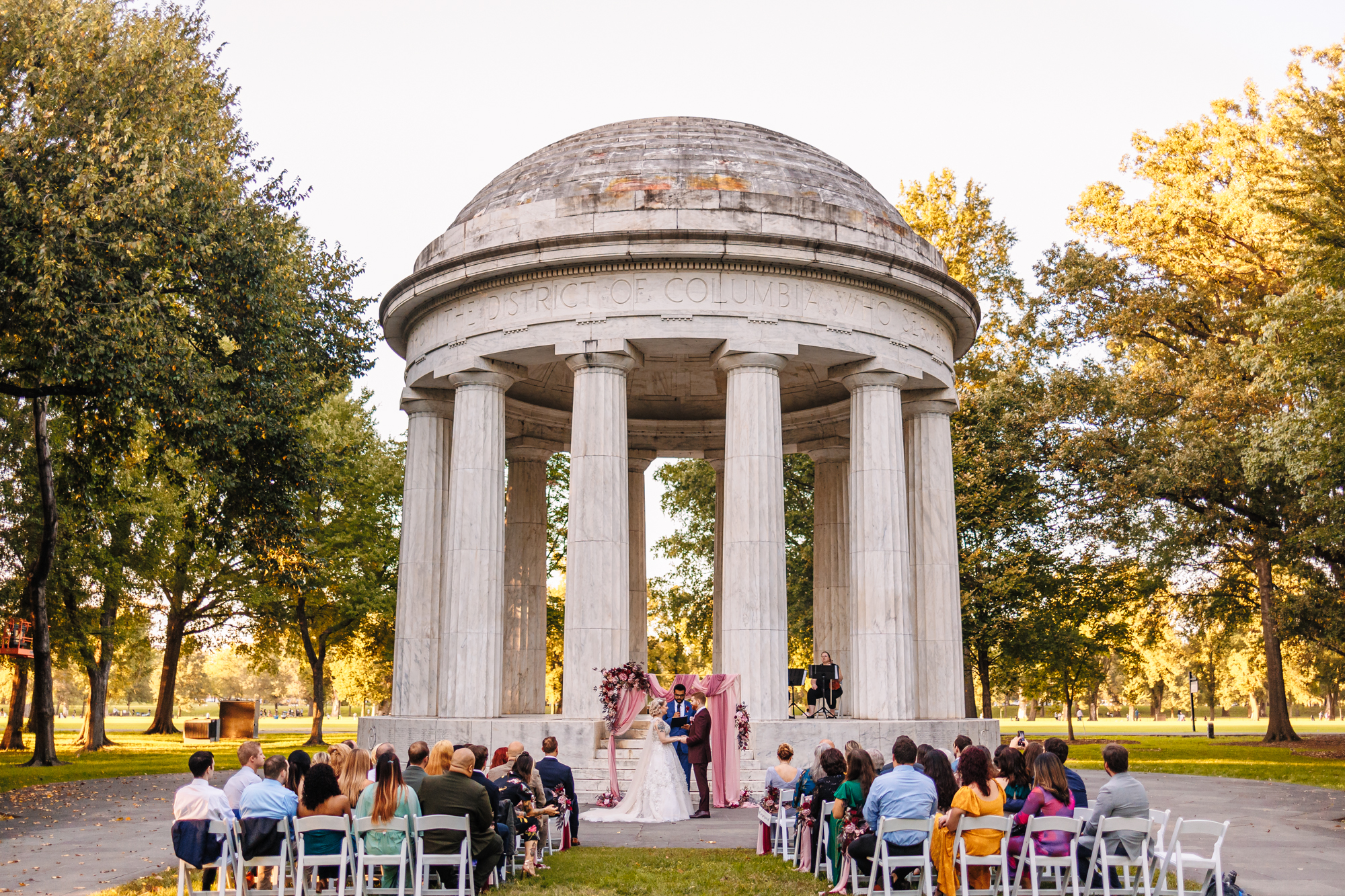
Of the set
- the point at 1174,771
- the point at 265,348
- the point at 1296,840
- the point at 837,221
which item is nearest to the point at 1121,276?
the point at 1174,771

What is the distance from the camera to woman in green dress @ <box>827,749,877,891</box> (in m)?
14.5

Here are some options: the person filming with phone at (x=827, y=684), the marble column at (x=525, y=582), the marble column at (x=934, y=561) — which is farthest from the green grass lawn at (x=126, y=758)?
the marble column at (x=934, y=561)

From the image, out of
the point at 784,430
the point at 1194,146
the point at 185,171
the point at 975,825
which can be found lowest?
the point at 975,825

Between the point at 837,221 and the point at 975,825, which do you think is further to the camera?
the point at 837,221

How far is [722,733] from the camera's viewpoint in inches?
973

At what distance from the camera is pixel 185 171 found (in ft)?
83.4

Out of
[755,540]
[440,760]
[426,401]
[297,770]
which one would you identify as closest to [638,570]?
[426,401]

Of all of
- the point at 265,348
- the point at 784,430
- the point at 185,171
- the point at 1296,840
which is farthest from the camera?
the point at 784,430

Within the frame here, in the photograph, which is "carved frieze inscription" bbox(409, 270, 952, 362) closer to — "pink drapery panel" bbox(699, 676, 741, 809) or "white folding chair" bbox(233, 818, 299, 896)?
"pink drapery panel" bbox(699, 676, 741, 809)

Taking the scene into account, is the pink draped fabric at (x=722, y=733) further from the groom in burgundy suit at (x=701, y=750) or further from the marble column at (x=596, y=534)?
the marble column at (x=596, y=534)

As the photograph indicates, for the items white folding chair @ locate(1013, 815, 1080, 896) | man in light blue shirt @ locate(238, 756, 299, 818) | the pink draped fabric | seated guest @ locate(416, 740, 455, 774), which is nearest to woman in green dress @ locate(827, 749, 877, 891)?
white folding chair @ locate(1013, 815, 1080, 896)

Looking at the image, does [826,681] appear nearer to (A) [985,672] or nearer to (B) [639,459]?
(B) [639,459]

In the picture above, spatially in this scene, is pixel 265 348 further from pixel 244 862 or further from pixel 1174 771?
pixel 1174 771

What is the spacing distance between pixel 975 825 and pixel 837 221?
64.0 ft
